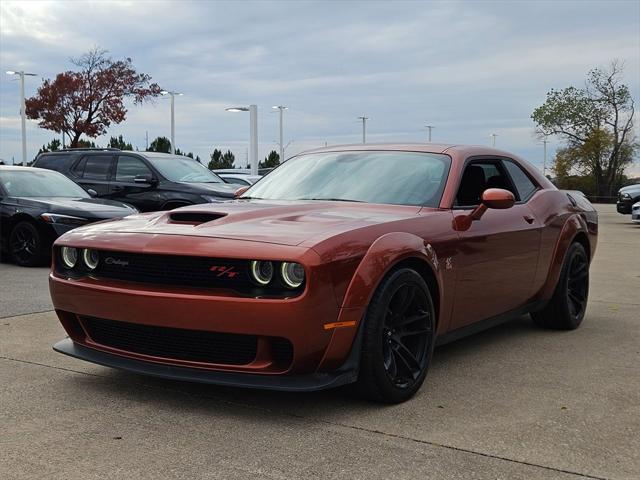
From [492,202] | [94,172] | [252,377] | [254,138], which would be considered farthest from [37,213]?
[254,138]

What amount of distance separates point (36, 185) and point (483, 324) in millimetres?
7929

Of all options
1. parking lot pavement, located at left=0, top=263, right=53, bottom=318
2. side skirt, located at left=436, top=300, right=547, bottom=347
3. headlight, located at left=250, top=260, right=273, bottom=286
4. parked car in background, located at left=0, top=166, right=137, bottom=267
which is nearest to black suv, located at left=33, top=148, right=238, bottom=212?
parked car in background, located at left=0, top=166, right=137, bottom=267

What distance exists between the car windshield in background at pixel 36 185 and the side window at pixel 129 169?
1.51 metres

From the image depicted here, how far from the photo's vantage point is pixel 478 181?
5.00 m

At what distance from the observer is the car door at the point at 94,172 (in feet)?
42.2

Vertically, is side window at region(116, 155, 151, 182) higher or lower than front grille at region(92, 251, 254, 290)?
higher

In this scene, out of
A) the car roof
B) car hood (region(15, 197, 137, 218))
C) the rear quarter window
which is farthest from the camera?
the rear quarter window

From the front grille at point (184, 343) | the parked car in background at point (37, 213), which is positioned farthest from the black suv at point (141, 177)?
the front grille at point (184, 343)

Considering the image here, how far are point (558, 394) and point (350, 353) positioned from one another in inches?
49.0

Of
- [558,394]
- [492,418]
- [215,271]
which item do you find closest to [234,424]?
[215,271]

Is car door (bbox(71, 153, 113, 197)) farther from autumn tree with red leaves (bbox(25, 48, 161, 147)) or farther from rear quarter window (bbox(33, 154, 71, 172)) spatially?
autumn tree with red leaves (bbox(25, 48, 161, 147))

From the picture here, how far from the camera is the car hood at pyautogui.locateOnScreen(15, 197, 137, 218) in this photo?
9.85 m

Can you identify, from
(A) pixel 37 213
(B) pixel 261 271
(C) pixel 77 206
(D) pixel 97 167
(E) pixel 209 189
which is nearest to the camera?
(B) pixel 261 271

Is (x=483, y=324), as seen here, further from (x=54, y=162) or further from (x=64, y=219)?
(x=54, y=162)
